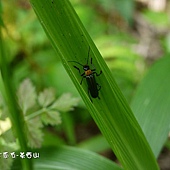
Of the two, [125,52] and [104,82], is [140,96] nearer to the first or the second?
[104,82]

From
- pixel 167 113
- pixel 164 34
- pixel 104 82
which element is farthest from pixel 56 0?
pixel 164 34

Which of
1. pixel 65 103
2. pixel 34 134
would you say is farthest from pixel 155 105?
pixel 34 134

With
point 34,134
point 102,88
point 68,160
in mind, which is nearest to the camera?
point 102,88

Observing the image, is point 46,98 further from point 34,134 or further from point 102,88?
point 102,88

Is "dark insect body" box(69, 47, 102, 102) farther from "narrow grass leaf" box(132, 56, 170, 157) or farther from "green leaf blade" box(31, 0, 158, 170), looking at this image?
"narrow grass leaf" box(132, 56, 170, 157)

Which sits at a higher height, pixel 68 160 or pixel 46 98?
pixel 46 98

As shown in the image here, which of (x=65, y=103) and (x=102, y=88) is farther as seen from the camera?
(x=65, y=103)
